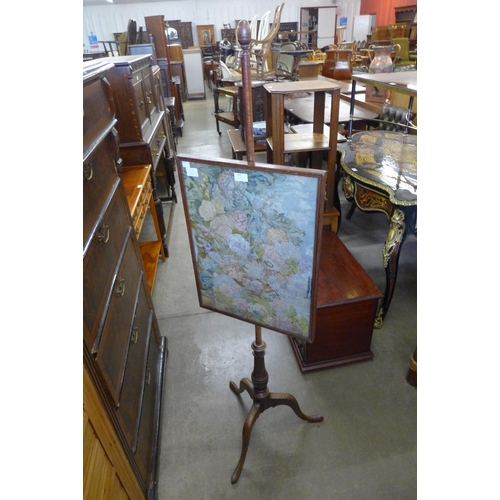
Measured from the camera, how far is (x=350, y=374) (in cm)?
174

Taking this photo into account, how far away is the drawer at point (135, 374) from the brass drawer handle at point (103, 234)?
39 centimetres

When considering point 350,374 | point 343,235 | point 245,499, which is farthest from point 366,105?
point 245,499

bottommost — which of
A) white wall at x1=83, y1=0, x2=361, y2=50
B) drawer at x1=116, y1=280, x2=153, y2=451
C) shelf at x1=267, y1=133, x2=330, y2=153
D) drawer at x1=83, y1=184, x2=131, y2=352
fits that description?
drawer at x1=116, y1=280, x2=153, y2=451

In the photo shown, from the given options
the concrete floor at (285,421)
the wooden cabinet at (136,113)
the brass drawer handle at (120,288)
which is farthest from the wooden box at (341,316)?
the wooden cabinet at (136,113)

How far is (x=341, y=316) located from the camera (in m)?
1.63

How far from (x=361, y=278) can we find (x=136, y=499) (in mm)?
1293

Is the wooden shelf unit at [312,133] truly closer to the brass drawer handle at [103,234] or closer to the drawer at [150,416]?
the brass drawer handle at [103,234]

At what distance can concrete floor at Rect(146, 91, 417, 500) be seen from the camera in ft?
4.33

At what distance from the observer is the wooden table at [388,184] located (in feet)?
5.47

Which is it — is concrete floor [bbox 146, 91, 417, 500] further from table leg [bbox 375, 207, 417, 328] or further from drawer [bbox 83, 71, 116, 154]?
drawer [bbox 83, 71, 116, 154]

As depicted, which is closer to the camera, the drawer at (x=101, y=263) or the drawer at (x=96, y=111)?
the drawer at (x=101, y=263)

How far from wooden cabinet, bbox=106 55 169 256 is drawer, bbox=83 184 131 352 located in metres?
1.12

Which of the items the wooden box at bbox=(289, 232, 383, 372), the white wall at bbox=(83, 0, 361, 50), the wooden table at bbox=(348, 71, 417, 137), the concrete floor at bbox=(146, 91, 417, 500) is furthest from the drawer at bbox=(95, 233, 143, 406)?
the white wall at bbox=(83, 0, 361, 50)
